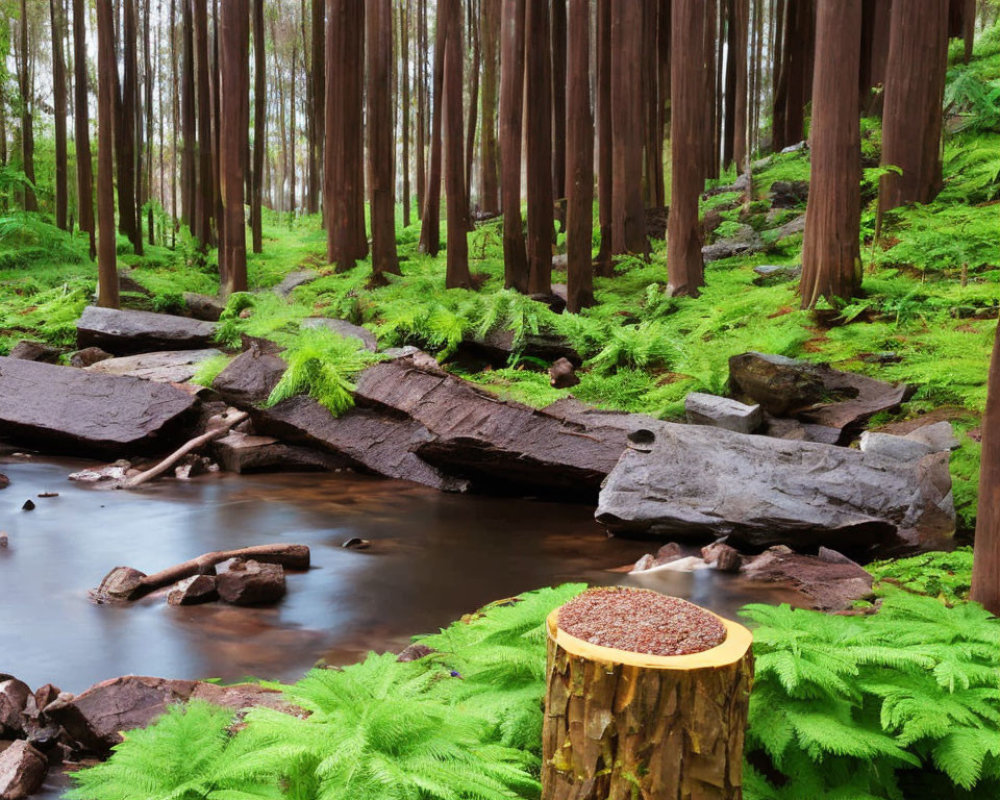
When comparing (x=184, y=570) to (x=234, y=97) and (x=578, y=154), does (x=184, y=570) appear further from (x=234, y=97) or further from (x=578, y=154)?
(x=234, y=97)

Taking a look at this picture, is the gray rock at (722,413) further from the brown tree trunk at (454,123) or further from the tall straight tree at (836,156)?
the brown tree trunk at (454,123)

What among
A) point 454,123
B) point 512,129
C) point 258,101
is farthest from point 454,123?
point 258,101

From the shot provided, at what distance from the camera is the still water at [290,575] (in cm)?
491

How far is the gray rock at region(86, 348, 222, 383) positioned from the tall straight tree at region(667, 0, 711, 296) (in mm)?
7444

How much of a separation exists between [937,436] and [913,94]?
7.24 meters

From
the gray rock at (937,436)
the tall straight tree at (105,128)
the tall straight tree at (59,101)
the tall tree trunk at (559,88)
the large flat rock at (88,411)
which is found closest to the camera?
the gray rock at (937,436)

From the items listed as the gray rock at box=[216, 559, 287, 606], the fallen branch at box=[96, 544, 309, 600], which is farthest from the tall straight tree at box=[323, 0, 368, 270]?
the gray rock at box=[216, 559, 287, 606]

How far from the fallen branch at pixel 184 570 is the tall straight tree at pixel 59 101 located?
772 inches

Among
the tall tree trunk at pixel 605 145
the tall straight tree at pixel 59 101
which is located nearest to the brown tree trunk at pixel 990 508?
the tall tree trunk at pixel 605 145

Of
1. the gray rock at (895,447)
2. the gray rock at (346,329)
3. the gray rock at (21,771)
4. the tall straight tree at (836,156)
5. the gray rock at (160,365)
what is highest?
the tall straight tree at (836,156)

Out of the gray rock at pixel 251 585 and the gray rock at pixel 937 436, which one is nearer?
the gray rock at pixel 251 585

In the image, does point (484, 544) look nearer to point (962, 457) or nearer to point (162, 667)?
point (162, 667)

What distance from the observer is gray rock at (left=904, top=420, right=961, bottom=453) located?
7.16 m

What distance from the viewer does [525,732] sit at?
296 centimetres
